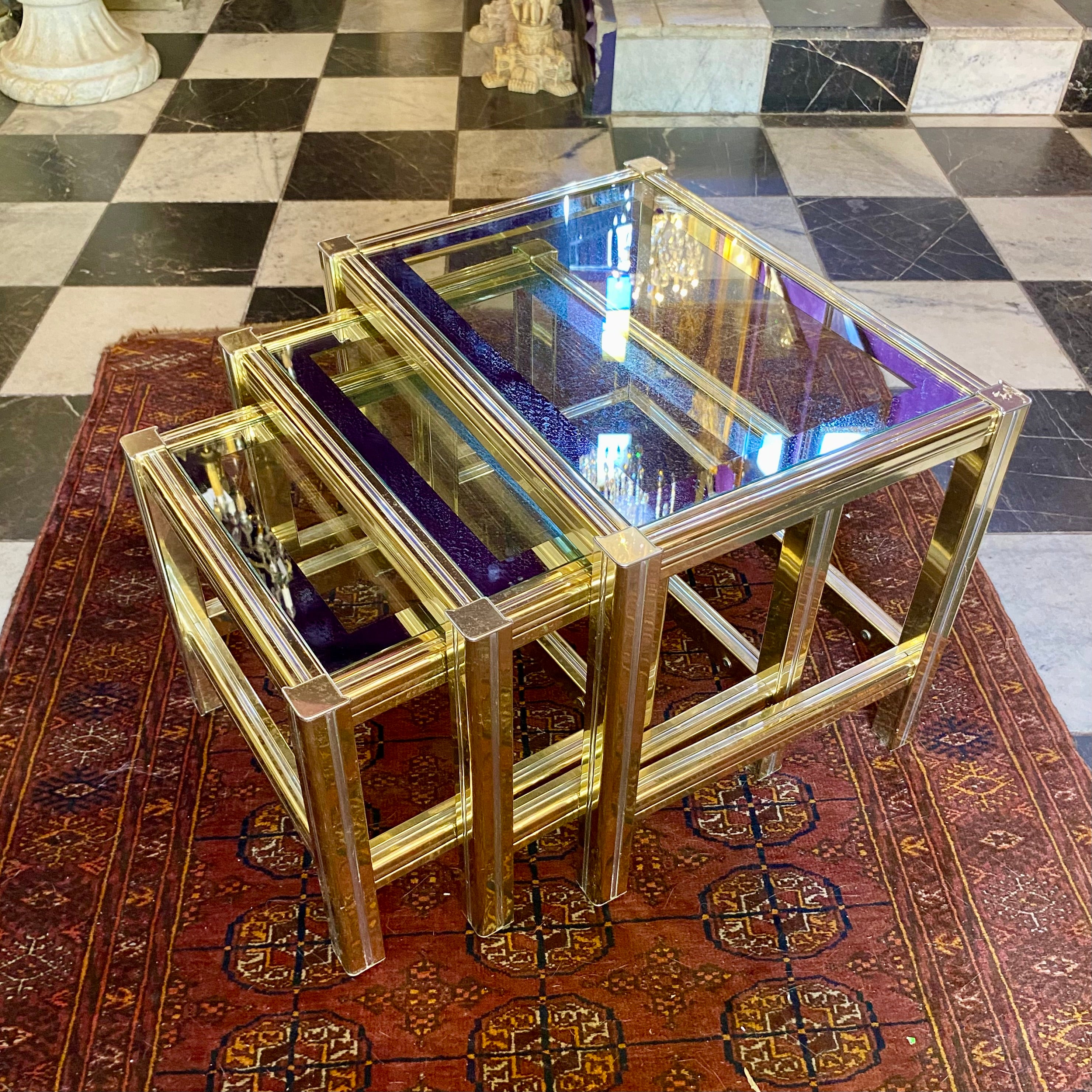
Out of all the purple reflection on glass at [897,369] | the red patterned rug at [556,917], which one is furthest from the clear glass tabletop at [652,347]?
the red patterned rug at [556,917]

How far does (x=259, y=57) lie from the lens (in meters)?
3.17

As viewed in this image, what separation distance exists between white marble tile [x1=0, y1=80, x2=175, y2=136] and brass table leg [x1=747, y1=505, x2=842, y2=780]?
2.23m

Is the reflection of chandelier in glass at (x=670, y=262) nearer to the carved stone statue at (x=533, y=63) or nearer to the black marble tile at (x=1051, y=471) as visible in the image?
the black marble tile at (x=1051, y=471)

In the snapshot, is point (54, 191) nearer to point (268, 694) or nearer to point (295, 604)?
A: point (268, 694)

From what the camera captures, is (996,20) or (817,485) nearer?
(817,485)

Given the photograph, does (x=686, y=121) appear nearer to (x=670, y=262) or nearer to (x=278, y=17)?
(x=278, y=17)

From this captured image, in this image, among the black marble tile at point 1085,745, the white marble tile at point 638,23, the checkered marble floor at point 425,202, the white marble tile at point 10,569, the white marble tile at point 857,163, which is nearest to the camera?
the black marble tile at point 1085,745

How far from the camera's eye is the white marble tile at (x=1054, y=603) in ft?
5.16

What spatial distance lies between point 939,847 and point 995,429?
51 cm

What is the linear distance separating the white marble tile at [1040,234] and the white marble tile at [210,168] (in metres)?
1.61

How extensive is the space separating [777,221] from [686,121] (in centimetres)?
55

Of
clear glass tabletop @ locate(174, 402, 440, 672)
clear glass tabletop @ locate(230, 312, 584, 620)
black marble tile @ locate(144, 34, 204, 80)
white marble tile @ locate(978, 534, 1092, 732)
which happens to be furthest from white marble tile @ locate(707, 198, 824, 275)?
black marble tile @ locate(144, 34, 204, 80)

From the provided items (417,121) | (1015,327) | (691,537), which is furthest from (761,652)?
(417,121)

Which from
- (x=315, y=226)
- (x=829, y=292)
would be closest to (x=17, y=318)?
(x=315, y=226)
